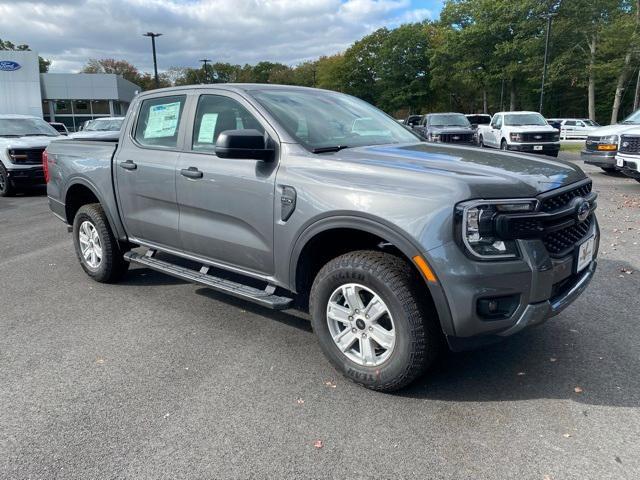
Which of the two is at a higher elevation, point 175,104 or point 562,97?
point 562,97

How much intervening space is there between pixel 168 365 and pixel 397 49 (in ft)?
207

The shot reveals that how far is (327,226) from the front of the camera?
3166mm

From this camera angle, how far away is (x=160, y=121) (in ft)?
14.9

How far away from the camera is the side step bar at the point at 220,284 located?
355cm

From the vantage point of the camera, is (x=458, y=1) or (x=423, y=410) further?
(x=458, y=1)

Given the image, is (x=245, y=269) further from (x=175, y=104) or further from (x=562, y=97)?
(x=562, y=97)

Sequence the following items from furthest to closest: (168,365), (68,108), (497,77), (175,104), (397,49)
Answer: (397,49) → (68,108) → (497,77) → (175,104) → (168,365)

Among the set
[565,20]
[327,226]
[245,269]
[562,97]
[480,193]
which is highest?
[565,20]

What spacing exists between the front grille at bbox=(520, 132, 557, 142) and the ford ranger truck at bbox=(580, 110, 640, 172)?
581 cm

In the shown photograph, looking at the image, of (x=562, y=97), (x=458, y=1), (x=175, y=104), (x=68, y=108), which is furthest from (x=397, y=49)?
(x=175, y=104)

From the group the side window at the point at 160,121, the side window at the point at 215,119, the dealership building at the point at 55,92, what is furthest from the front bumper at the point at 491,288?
the dealership building at the point at 55,92

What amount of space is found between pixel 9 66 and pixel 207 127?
155ft

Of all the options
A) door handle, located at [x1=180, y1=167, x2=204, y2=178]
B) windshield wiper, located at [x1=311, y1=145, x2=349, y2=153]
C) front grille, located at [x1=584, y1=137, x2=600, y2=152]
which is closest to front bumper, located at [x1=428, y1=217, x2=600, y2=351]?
windshield wiper, located at [x1=311, y1=145, x2=349, y2=153]

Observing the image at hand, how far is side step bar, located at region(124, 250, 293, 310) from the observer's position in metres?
3.55
